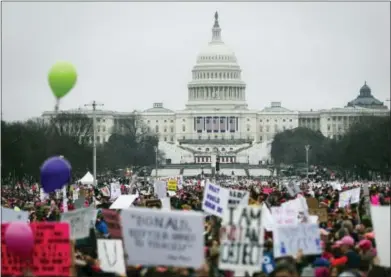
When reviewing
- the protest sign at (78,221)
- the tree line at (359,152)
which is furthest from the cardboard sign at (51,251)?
the tree line at (359,152)

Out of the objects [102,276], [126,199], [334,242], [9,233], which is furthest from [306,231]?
[126,199]

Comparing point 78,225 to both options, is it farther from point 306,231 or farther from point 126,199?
point 126,199

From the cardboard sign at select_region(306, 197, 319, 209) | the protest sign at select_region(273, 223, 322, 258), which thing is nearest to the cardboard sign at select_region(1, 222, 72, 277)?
the protest sign at select_region(273, 223, 322, 258)

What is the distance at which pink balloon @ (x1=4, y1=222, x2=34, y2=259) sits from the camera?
16062 millimetres

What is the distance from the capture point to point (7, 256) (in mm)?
16875

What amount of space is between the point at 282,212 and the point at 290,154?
472 ft

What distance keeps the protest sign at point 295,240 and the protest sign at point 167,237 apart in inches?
111

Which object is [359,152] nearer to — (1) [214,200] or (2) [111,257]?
(1) [214,200]

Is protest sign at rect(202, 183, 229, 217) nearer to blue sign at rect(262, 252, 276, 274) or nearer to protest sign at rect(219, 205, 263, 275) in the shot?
blue sign at rect(262, 252, 276, 274)

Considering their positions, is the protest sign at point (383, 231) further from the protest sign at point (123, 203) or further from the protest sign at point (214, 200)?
the protest sign at point (123, 203)

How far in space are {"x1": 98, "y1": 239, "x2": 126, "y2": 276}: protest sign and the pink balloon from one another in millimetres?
1138

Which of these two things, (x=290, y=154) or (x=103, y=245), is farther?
(x=290, y=154)

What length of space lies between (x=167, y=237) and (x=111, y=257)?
2184 millimetres

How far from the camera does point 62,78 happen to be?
770 inches
